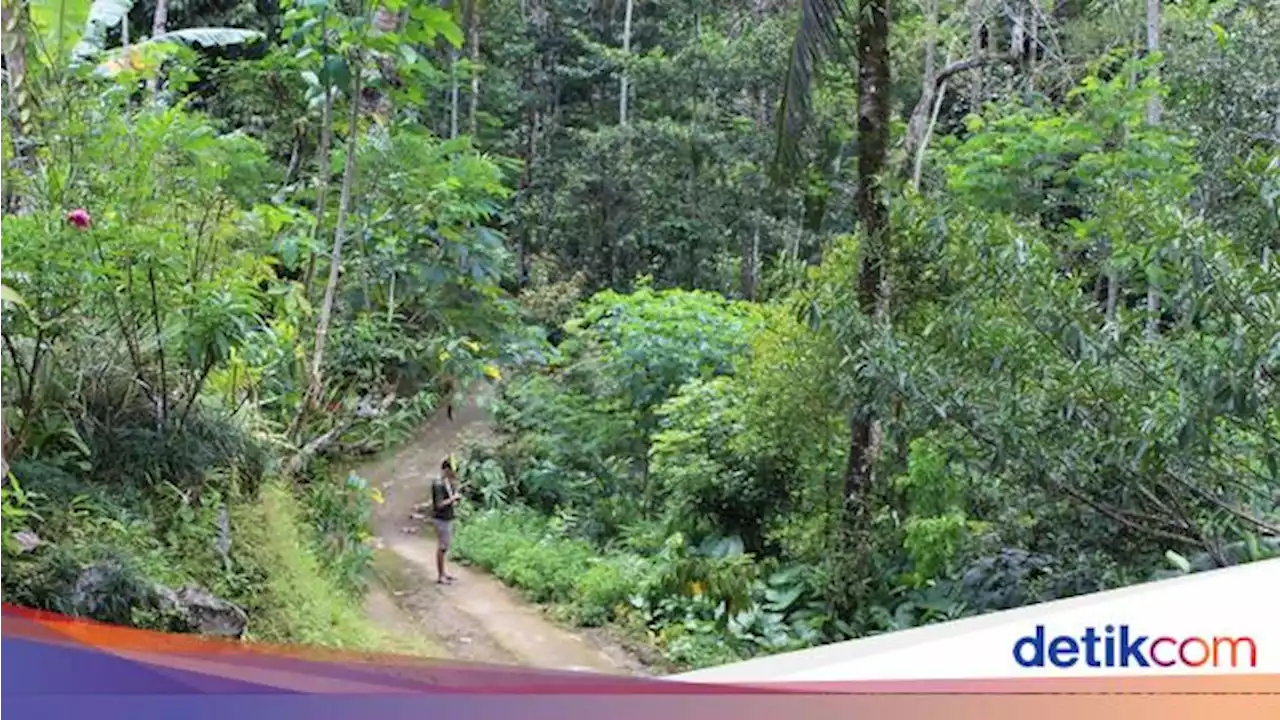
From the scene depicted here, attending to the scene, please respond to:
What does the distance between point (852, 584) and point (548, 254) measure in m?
8.11

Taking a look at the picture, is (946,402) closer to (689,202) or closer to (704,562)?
(704,562)

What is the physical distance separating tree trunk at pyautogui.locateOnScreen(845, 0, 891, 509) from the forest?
0.6 inches

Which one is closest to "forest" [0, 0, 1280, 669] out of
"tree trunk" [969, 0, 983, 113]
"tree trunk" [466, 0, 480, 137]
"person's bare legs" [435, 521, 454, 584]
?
"tree trunk" [969, 0, 983, 113]

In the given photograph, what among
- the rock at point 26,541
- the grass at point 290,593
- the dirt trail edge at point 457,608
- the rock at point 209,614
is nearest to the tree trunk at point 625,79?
the dirt trail edge at point 457,608

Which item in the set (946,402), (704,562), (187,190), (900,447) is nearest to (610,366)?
(704,562)

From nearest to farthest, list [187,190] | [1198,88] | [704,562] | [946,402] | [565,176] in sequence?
[946,402] → [187,190] → [704,562] → [1198,88] → [565,176]

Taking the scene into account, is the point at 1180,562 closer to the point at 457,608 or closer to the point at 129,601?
the point at 129,601

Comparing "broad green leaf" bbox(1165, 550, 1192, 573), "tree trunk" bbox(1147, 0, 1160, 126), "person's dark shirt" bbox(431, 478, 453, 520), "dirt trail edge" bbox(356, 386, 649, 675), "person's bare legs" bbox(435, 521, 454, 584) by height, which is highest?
"tree trunk" bbox(1147, 0, 1160, 126)

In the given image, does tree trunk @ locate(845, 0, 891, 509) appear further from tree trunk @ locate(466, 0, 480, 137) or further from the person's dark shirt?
tree trunk @ locate(466, 0, 480, 137)

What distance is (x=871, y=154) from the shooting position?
4414 millimetres

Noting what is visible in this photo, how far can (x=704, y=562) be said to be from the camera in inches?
211

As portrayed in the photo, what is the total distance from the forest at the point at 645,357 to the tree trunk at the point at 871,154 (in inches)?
0.6

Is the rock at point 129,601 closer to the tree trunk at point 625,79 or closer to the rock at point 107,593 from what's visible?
the rock at point 107,593

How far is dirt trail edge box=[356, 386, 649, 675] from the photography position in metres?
4.98
